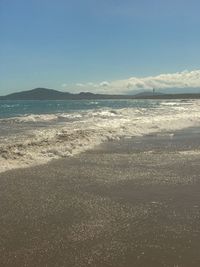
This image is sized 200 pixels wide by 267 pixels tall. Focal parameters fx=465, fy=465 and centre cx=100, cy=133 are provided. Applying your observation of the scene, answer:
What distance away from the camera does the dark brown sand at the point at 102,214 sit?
654 cm

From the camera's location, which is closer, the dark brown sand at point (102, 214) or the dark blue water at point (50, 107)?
the dark brown sand at point (102, 214)

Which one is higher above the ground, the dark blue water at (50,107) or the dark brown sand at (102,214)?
the dark brown sand at (102,214)

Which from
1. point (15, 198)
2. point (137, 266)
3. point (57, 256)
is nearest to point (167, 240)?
point (137, 266)

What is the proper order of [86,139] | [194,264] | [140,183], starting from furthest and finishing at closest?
[86,139]
[140,183]
[194,264]

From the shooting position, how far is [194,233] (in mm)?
7285

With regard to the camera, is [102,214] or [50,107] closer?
[102,214]

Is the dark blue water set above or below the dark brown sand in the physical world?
below

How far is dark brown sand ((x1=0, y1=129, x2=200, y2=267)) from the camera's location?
6.54 metres

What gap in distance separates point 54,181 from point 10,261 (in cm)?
470

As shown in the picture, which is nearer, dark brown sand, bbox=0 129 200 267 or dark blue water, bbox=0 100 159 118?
Answer: dark brown sand, bbox=0 129 200 267

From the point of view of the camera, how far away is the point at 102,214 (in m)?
8.37

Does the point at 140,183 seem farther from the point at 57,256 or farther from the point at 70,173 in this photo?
the point at 57,256

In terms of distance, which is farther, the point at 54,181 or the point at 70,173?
the point at 70,173

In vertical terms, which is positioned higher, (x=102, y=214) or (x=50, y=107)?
(x=102, y=214)
